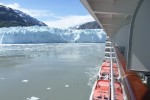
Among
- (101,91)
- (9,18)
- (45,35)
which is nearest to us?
(101,91)

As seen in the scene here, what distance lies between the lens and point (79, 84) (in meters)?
10.0

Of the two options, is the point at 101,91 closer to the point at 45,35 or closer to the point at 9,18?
the point at 45,35

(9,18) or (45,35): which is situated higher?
(9,18)

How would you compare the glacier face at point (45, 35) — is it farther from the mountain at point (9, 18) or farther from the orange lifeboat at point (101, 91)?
the orange lifeboat at point (101, 91)

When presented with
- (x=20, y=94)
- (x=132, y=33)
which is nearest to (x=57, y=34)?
(x=20, y=94)

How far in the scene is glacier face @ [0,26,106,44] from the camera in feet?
135

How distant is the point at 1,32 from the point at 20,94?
112ft

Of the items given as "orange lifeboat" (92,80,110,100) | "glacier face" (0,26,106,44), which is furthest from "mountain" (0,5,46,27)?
"orange lifeboat" (92,80,110,100)

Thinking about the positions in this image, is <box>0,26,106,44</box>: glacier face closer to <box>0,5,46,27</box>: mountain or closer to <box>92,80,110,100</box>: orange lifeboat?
<box>0,5,46,27</box>: mountain

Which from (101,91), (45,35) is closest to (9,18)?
(45,35)

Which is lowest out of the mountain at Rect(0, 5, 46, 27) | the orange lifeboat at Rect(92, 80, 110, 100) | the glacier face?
the orange lifeboat at Rect(92, 80, 110, 100)

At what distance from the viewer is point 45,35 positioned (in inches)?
1687

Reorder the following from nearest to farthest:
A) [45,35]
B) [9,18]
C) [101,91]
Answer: [101,91], [45,35], [9,18]

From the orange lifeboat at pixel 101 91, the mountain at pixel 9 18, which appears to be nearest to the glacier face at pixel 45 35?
the mountain at pixel 9 18
